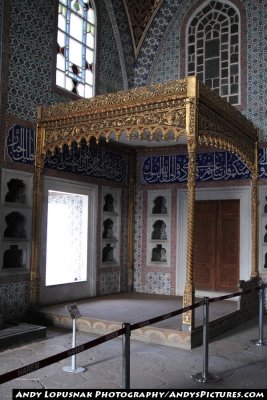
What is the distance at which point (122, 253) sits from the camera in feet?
27.3

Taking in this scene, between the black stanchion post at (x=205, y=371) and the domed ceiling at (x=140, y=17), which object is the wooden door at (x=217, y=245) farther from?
the black stanchion post at (x=205, y=371)

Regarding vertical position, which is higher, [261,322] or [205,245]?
[205,245]

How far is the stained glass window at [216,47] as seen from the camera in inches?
314

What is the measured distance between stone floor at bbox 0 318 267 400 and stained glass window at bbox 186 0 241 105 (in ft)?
14.9

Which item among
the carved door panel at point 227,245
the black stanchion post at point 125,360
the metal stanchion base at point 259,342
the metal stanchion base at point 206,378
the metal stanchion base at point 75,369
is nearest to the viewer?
the black stanchion post at point 125,360

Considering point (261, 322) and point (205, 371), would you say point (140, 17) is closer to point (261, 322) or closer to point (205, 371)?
point (261, 322)

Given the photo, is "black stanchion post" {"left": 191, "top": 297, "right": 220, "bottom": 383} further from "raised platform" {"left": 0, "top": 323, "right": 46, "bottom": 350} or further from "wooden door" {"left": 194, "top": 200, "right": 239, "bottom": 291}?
"wooden door" {"left": 194, "top": 200, "right": 239, "bottom": 291}

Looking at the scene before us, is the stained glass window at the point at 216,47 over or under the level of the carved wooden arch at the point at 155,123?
over

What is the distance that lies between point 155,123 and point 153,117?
9cm

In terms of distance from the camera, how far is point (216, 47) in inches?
323

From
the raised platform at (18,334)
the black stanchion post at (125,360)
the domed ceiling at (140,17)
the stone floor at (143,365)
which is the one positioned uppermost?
the domed ceiling at (140,17)

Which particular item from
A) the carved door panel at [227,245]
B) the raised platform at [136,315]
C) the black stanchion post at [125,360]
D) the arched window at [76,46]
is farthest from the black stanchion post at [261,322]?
the arched window at [76,46]

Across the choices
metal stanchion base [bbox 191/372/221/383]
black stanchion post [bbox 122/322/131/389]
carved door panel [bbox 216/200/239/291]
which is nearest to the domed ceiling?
carved door panel [bbox 216/200/239/291]

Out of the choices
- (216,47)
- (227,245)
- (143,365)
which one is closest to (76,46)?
(216,47)
